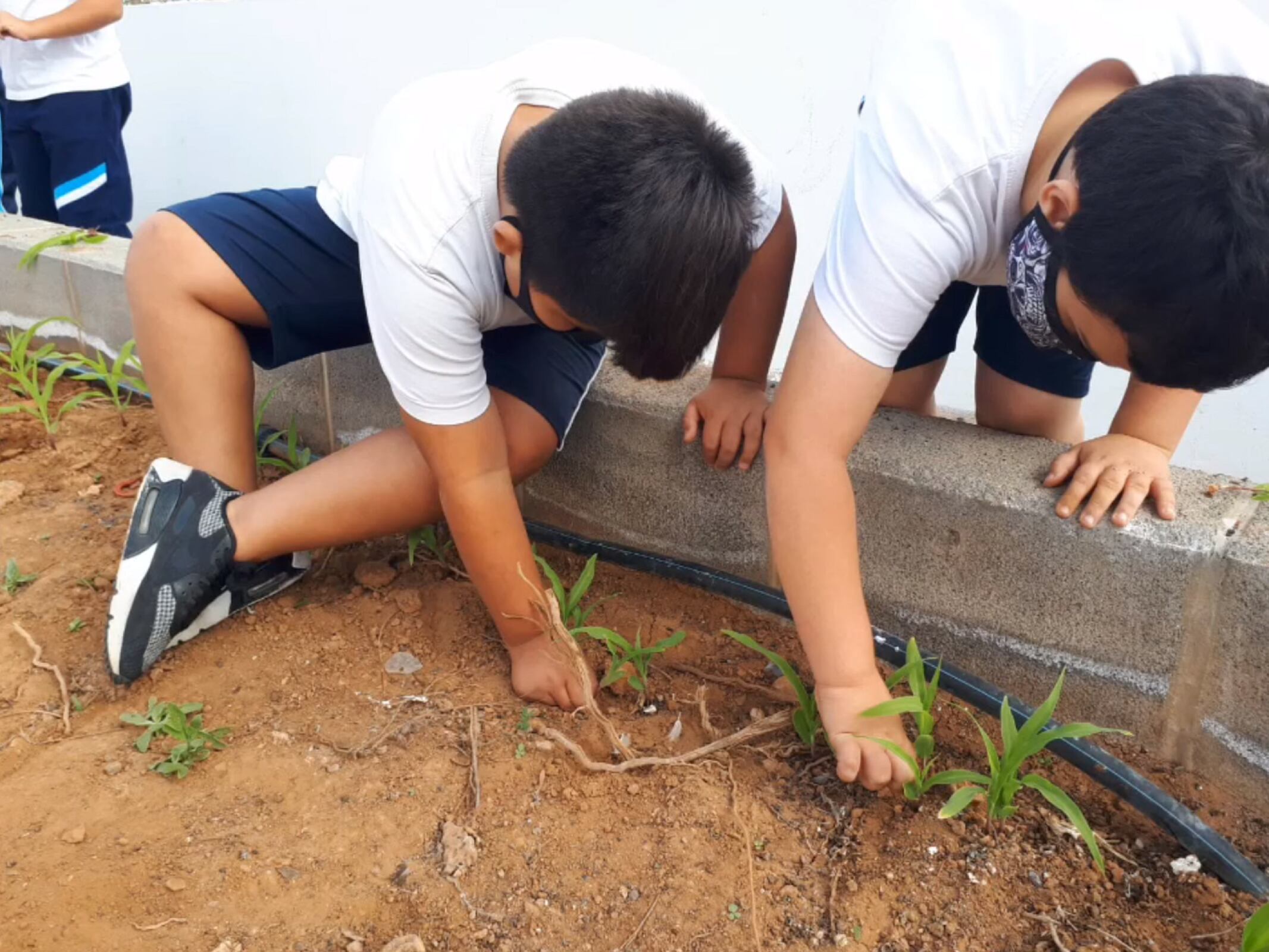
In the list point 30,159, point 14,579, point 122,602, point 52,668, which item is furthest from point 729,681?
point 30,159

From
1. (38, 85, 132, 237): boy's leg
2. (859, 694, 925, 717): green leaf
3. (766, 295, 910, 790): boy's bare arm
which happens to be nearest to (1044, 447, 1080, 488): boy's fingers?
(766, 295, 910, 790): boy's bare arm

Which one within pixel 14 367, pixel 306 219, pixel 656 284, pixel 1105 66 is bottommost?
pixel 14 367

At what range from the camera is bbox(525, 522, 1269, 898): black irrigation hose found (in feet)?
4.47

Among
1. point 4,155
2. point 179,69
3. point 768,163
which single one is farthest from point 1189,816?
point 179,69

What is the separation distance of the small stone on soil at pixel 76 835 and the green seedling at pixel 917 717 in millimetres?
1064

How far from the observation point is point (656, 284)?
51.6 inches

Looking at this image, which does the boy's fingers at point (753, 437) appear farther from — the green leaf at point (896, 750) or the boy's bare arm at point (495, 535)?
the green leaf at point (896, 750)

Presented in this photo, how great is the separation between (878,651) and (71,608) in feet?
4.80

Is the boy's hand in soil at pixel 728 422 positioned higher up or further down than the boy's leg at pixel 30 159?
higher up

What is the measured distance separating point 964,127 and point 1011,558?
2.11 ft

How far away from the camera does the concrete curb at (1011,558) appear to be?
149cm

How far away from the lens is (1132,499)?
5.03ft

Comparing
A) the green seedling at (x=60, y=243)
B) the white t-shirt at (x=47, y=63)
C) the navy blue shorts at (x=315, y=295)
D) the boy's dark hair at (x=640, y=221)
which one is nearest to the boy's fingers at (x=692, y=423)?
the navy blue shorts at (x=315, y=295)

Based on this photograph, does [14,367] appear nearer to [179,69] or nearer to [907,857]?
[907,857]
